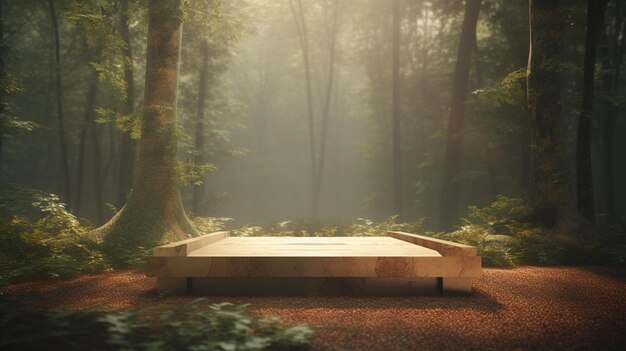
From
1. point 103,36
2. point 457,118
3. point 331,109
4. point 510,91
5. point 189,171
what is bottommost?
point 189,171

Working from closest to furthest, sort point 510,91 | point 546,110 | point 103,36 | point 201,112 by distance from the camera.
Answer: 1. point 103,36
2. point 546,110
3. point 510,91
4. point 201,112

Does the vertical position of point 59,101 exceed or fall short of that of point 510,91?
it exceeds it

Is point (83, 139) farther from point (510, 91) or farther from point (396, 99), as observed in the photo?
point (510, 91)

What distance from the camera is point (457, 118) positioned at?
46.8ft

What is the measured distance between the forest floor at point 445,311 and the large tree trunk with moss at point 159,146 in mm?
2282

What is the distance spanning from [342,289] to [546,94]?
729 centimetres

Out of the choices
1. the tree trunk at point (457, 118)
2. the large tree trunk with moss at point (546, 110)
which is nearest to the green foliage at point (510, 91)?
the large tree trunk with moss at point (546, 110)

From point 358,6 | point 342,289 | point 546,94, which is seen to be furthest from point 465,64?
point 342,289

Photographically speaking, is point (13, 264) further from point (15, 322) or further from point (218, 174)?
point (218, 174)

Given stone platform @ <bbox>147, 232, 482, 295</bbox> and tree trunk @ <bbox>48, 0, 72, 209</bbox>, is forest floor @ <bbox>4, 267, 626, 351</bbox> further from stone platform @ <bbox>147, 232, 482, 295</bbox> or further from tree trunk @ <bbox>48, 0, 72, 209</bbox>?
tree trunk @ <bbox>48, 0, 72, 209</bbox>

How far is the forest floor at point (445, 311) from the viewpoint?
116 inches

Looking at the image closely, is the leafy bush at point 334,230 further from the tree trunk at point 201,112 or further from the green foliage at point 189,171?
the tree trunk at point 201,112

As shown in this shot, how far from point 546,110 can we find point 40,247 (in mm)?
10571

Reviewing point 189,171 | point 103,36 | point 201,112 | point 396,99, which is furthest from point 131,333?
point 396,99
